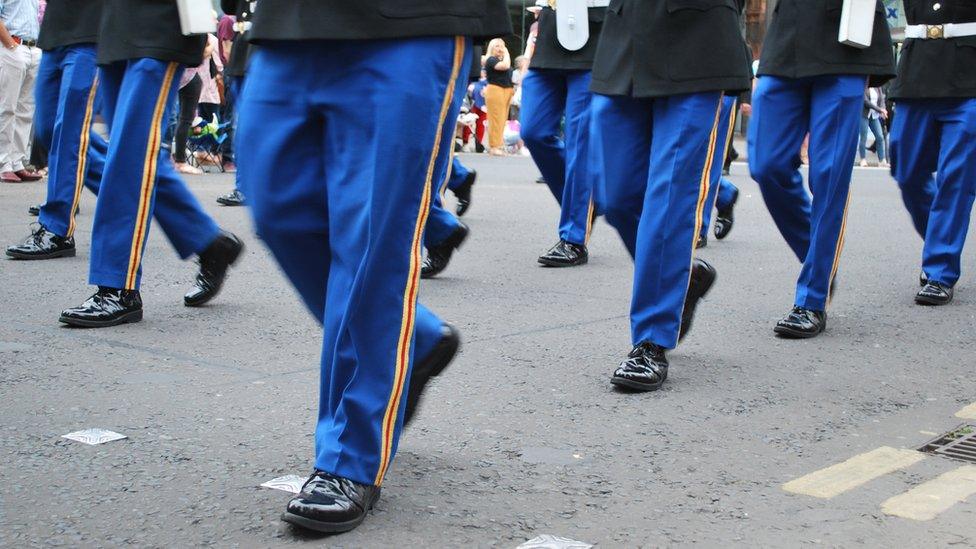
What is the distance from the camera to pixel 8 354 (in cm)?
439

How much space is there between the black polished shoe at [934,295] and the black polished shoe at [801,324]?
107 centimetres

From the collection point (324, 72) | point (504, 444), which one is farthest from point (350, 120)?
point (504, 444)

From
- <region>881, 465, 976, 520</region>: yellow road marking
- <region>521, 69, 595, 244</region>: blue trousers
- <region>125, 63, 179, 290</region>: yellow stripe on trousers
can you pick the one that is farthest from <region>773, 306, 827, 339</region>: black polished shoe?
<region>125, 63, 179, 290</region>: yellow stripe on trousers

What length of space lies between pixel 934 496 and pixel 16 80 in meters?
9.20

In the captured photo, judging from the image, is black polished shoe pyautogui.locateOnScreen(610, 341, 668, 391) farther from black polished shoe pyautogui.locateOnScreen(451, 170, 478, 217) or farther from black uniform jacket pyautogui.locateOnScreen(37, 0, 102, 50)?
black polished shoe pyautogui.locateOnScreen(451, 170, 478, 217)

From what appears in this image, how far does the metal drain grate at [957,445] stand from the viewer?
3.54 metres

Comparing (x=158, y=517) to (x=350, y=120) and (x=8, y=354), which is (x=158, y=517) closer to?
(x=350, y=120)

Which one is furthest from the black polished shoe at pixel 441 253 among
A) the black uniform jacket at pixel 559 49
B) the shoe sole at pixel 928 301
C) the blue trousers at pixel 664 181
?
the shoe sole at pixel 928 301

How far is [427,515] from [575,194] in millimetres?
4440

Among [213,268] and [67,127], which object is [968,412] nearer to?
[213,268]

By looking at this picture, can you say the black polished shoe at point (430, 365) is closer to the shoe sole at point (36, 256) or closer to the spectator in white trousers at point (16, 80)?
the shoe sole at point (36, 256)

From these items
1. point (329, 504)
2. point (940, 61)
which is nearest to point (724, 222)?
point (940, 61)

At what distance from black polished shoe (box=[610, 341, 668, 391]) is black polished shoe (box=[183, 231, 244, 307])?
1907 millimetres

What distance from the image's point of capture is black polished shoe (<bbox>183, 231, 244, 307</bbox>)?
5.39m
